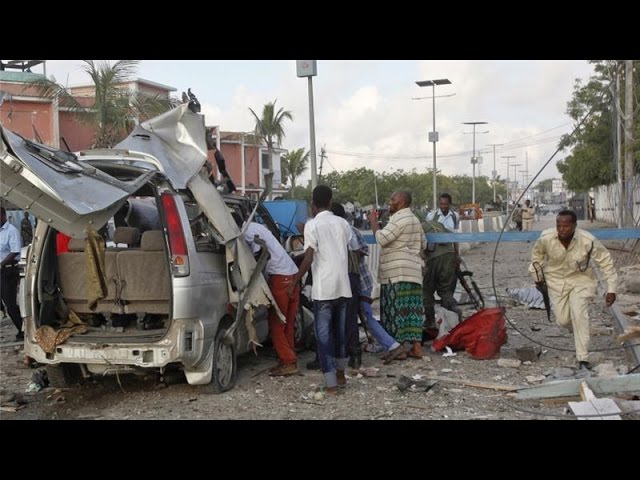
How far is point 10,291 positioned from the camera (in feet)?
29.1

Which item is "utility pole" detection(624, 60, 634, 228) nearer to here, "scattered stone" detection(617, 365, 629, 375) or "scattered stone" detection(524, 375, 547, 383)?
"scattered stone" detection(617, 365, 629, 375)

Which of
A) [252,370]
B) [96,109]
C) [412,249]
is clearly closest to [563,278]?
[412,249]

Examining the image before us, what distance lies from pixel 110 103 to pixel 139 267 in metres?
15.0

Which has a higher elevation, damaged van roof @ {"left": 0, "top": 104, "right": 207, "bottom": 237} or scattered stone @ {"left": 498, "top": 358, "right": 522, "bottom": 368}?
damaged van roof @ {"left": 0, "top": 104, "right": 207, "bottom": 237}

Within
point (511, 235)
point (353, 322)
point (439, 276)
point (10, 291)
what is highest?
point (511, 235)

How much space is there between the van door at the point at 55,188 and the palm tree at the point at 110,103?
1414cm

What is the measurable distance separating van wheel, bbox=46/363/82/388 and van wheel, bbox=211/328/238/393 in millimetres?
1279

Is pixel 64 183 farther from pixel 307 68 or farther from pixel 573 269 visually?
pixel 307 68

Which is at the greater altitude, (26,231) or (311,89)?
(311,89)

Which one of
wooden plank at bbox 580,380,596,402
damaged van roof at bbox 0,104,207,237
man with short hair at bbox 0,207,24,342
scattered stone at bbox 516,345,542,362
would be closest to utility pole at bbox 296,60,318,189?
man with short hair at bbox 0,207,24,342

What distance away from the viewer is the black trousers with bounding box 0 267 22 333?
8.80 metres

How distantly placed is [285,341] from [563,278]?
8.95 feet

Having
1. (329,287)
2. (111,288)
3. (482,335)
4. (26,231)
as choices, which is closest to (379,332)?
(482,335)

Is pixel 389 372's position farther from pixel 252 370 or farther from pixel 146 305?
pixel 146 305
